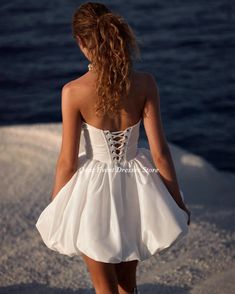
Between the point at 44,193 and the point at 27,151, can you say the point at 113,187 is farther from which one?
the point at 27,151

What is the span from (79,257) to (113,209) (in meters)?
1.77

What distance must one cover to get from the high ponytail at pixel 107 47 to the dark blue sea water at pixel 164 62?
211 inches

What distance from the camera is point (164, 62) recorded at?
12617 mm

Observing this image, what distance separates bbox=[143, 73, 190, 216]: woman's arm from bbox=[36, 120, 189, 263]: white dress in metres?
0.04

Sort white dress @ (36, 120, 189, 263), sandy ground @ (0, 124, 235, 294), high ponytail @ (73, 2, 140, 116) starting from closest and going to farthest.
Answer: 1. high ponytail @ (73, 2, 140, 116)
2. white dress @ (36, 120, 189, 263)
3. sandy ground @ (0, 124, 235, 294)

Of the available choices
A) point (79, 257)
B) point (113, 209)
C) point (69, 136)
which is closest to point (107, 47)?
point (69, 136)

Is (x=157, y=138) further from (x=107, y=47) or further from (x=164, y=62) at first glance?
(x=164, y=62)

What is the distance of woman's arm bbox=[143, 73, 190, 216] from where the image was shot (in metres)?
3.15

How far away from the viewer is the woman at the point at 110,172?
304cm

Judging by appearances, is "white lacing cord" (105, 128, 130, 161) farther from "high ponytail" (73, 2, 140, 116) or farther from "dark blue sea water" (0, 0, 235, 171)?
"dark blue sea water" (0, 0, 235, 171)

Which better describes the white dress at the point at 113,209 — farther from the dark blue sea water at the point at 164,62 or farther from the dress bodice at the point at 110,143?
the dark blue sea water at the point at 164,62

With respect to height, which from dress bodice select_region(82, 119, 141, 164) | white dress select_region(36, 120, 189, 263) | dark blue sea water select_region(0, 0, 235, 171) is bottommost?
dark blue sea water select_region(0, 0, 235, 171)

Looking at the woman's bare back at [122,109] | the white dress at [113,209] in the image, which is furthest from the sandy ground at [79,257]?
the woman's bare back at [122,109]

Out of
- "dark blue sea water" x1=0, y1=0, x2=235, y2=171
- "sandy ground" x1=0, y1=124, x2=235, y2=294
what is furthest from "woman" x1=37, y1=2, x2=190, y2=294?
"dark blue sea water" x1=0, y1=0, x2=235, y2=171
